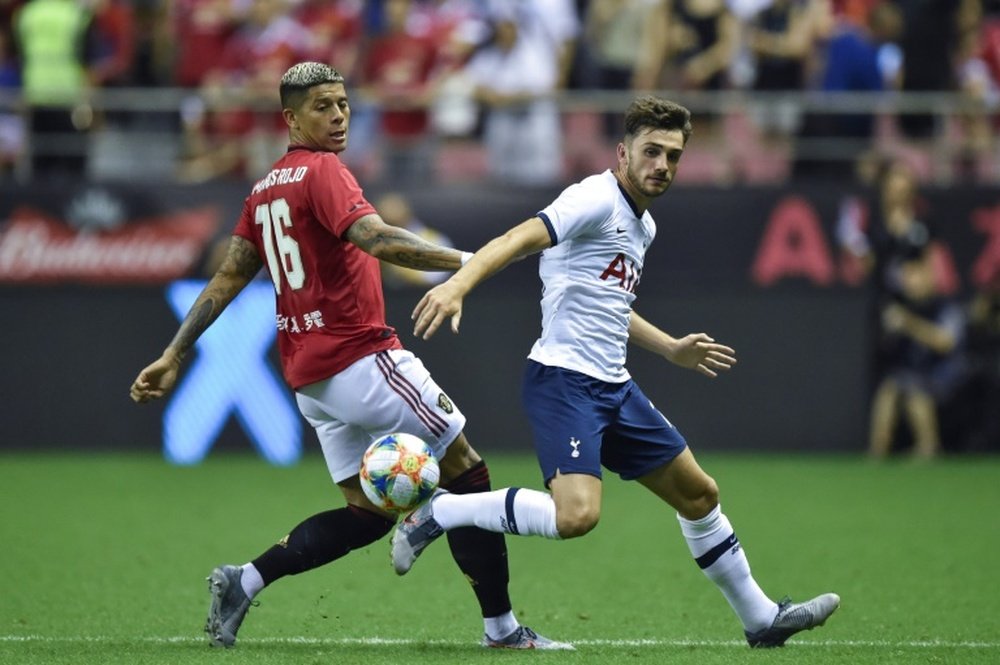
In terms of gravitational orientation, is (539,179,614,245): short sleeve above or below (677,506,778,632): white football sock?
above

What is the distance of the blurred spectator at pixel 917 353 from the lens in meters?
15.8

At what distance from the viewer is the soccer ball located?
22.1 ft

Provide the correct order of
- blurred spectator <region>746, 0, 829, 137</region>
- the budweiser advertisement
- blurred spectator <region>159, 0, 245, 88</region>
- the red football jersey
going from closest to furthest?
the red football jersey → the budweiser advertisement → blurred spectator <region>746, 0, 829, 137</region> → blurred spectator <region>159, 0, 245, 88</region>

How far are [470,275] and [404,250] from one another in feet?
1.49

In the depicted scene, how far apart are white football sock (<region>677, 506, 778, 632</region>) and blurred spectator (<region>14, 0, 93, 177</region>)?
10.4 metres

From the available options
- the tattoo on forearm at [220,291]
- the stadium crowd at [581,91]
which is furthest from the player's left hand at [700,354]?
the stadium crowd at [581,91]

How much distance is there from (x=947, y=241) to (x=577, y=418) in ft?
32.9

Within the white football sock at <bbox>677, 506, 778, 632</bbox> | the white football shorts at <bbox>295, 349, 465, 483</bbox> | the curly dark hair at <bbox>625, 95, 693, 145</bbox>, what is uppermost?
the curly dark hair at <bbox>625, 95, 693, 145</bbox>

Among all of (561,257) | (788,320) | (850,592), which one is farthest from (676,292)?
(561,257)

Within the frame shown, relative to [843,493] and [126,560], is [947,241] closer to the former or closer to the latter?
[843,493]

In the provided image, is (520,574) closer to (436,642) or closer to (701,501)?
(436,642)

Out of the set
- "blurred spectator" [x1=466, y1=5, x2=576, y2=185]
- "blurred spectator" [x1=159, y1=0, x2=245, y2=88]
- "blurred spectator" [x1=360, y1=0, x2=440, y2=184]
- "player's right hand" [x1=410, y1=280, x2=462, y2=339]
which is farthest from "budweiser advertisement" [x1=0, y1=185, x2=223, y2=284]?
"player's right hand" [x1=410, y1=280, x2=462, y2=339]

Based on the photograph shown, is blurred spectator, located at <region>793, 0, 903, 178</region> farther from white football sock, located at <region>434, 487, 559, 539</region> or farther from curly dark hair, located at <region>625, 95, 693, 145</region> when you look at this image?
white football sock, located at <region>434, 487, 559, 539</region>

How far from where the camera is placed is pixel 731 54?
16.4m
